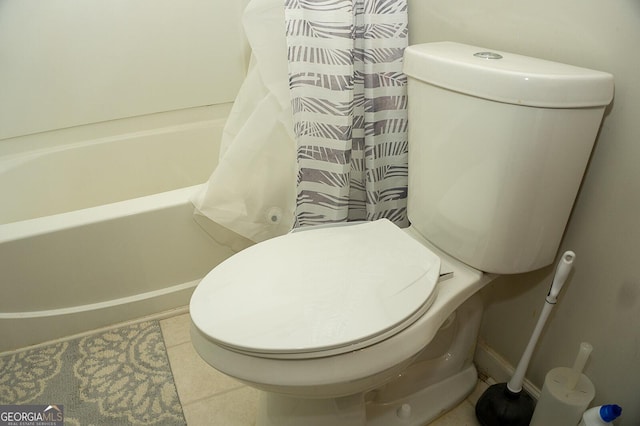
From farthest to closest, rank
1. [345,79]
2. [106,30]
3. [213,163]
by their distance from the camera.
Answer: [213,163]
[106,30]
[345,79]

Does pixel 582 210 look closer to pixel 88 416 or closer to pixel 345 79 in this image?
pixel 345 79

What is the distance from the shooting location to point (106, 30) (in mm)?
1558

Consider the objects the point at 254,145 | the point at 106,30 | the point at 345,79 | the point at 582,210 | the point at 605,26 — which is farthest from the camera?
the point at 106,30

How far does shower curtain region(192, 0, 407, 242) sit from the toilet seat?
24 cm

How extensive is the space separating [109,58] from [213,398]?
4.01 feet

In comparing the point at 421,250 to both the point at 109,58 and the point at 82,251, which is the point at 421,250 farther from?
the point at 109,58

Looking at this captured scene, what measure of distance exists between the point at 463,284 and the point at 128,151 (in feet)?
4.56

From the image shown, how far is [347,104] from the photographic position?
1.04 meters

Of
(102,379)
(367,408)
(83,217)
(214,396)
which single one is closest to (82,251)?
(83,217)

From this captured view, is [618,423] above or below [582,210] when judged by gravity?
below

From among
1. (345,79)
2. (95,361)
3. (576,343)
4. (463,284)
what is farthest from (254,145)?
(576,343)

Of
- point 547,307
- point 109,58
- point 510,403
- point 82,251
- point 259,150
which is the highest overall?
point 109,58

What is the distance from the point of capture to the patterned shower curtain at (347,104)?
1000mm

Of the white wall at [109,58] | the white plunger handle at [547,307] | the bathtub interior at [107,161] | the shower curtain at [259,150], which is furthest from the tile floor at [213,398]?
the white wall at [109,58]
